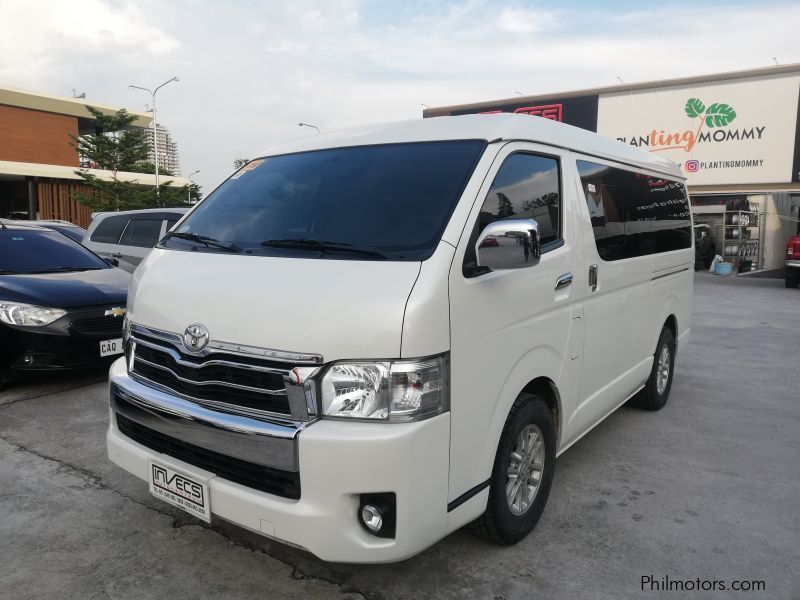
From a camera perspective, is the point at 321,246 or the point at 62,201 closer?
the point at 321,246

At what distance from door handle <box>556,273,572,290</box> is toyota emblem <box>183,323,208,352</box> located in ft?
5.66

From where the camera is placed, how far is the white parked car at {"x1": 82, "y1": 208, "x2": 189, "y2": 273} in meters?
8.84

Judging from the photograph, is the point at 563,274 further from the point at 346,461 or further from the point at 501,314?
the point at 346,461

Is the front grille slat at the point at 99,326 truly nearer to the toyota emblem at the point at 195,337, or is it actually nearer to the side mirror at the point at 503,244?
the toyota emblem at the point at 195,337

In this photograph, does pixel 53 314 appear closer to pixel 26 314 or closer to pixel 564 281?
pixel 26 314

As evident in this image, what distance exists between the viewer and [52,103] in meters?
35.6

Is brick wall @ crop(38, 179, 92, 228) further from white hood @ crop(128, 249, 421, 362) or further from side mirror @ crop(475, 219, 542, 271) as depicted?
side mirror @ crop(475, 219, 542, 271)

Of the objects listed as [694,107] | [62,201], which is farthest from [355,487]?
[62,201]

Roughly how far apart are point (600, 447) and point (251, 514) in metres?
2.88

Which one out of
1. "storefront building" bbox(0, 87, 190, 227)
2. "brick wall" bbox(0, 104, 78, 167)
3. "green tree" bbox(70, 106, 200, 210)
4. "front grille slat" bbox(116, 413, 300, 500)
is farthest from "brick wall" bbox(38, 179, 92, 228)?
"front grille slat" bbox(116, 413, 300, 500)

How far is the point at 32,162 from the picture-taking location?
34.9m

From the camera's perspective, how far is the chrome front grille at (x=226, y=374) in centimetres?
225

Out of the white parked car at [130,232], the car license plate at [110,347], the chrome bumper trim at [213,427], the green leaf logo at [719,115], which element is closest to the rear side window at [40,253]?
the car license plate at [110,347]

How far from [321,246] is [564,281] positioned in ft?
4.27
